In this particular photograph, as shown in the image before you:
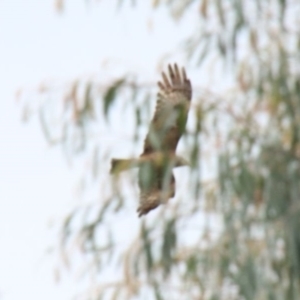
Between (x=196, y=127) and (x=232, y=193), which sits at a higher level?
(x=196, y=127)

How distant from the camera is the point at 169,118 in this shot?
26.5 inches

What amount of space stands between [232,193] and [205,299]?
34cm

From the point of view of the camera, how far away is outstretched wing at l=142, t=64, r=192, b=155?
0.63 meters

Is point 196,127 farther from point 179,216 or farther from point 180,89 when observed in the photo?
point 180,89

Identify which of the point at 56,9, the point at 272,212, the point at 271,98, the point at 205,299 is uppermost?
the point at 56,9

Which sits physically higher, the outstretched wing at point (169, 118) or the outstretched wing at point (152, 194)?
the outstretched wing at point (169, 118)

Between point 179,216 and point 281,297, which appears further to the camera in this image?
point 179,216

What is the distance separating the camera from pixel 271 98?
381cm

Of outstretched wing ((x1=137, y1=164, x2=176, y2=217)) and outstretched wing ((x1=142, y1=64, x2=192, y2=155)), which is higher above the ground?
outstretched wing ((x1=142, y1=64, x2=192, y2=155))

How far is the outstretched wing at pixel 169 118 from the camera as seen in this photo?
0.63 metres

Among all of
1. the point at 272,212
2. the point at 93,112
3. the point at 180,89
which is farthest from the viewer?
the point at 93,112

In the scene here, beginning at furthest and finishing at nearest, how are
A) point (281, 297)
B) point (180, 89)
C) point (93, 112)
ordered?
point (93, 112)
point (281, 297)
point (180, 89)

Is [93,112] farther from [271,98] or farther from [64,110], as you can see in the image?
[271,98]

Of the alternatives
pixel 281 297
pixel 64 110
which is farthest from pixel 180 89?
pixel 64 110
